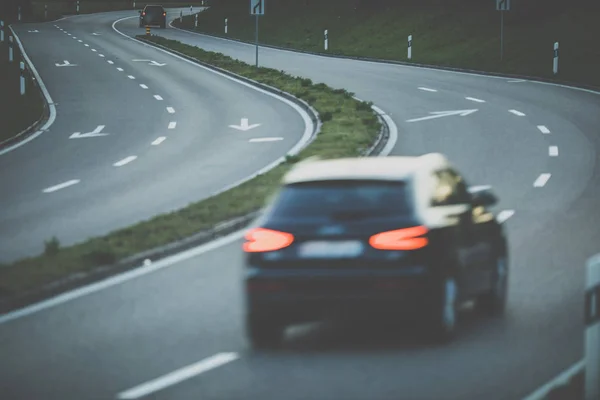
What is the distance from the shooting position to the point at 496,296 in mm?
10641

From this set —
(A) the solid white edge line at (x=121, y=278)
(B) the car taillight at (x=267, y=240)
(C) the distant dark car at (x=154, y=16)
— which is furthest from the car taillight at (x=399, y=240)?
(C) the distant dark car at (x=154, y=16)

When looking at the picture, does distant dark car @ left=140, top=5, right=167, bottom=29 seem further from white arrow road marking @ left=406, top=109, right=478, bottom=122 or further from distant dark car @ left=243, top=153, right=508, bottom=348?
distant dark car @ left=243, top=153, right=508, bottom=348

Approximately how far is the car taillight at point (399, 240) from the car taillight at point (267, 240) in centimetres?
61

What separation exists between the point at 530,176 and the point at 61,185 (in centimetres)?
770

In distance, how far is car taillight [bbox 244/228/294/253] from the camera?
9.25m

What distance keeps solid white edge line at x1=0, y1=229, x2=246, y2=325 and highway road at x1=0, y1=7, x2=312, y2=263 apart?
74.4 inches

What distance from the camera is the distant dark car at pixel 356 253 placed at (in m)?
9.05

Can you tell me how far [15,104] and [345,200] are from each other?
29707mm

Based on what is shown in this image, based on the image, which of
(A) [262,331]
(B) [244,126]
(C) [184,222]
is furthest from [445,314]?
(B) [244,126]

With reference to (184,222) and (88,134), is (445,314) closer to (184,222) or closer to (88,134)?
(184,222)

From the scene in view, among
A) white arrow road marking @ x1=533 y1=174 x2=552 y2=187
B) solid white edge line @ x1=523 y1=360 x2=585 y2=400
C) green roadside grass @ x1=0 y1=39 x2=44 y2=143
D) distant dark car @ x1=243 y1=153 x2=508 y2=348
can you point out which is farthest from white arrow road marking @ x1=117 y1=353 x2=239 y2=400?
green roadside grass @ x1=0 y1=39 x2=44 y2=143

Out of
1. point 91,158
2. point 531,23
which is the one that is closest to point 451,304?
point 91,158

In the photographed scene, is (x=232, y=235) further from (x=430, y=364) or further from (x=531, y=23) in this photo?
(x=531, y=23)

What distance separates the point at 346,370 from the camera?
8750 millimetres
